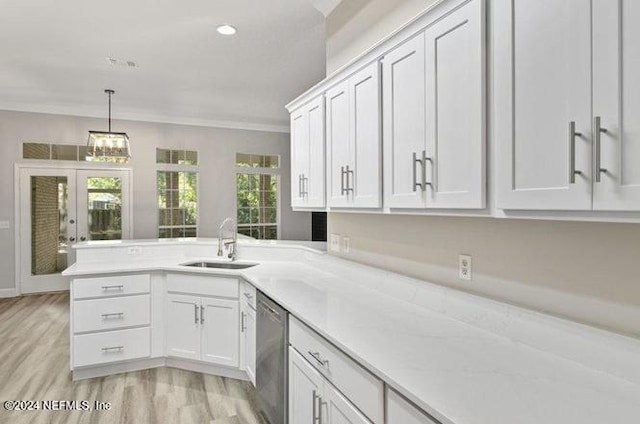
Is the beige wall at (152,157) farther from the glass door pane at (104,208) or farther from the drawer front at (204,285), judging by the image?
the drawer front at (204,285)

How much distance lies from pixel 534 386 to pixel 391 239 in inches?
50.3

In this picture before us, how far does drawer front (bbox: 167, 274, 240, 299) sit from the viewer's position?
3.00 metres

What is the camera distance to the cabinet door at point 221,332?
9.87ft

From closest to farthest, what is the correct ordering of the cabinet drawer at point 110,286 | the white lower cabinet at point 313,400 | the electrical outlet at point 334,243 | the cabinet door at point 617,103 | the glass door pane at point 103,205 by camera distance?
the cabinet door at point 617,103 < the white lower cabinet at point 313,400 < the electrical outlet at point 334,243 < the cabinet drawer at point 110,286 < the glass door pane at point 103,205

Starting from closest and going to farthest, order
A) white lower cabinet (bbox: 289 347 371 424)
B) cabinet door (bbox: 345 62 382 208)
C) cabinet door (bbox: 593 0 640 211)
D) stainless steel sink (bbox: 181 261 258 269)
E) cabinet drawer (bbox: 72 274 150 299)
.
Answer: cabinet door (bbox: 593 0 640 211), white lower cabinet (bbox: 289 347 371 424), cabinet door (bbox: 345 62 382 208), cabinet drawer (bbox: 72 274 150 299), stainless steel sink (bbox: 181 261 258 269)

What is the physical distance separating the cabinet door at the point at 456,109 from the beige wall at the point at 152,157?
592 centimetres

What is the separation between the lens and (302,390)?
1.88 m

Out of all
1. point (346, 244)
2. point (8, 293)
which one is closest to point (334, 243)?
point (346, 244)

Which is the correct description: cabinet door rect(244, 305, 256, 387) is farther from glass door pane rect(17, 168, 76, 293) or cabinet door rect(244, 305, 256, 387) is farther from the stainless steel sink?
glass door pane rect(17, 168, 76, 293)

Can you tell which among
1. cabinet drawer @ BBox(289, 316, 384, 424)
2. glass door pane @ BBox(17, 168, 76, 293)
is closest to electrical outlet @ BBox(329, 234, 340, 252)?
cabinet drawer @ BBox(289, 316, 384, 424)

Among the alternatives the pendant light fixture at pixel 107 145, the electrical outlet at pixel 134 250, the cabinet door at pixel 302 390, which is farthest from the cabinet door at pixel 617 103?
the pendant light fixture at pixel 107 145

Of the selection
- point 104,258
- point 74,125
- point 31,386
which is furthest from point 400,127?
point 74,125

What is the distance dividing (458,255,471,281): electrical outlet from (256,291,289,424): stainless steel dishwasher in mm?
904

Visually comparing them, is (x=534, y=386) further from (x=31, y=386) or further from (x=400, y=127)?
(x=31, y=386)
